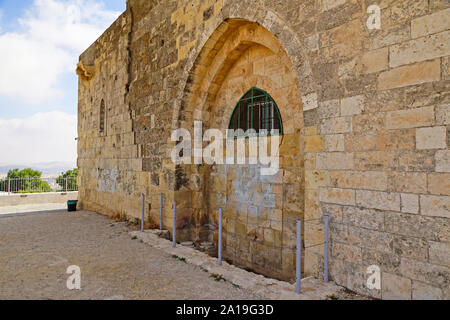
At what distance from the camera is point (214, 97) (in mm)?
5852

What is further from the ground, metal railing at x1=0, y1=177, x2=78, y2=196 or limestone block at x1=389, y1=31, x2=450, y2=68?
limestone block at x1=389, y1=31, x2=450, y2=68

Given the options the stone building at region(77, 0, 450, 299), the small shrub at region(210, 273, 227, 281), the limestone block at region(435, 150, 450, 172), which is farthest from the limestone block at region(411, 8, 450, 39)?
the small shrub at region(210, 273, 227, 281)

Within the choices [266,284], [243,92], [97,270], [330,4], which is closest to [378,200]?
[266,284]

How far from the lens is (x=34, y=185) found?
13852 millimetres

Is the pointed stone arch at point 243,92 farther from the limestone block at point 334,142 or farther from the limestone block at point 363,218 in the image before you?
the limestone block at point 363,218

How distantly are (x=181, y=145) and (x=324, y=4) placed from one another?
3.56 m

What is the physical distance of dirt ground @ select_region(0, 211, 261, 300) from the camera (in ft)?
10.3

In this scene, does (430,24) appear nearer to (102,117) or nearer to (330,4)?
(330,4)

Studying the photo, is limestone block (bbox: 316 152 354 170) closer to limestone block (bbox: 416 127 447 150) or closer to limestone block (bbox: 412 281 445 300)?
limestone block (bbox: 416 127 447 150)

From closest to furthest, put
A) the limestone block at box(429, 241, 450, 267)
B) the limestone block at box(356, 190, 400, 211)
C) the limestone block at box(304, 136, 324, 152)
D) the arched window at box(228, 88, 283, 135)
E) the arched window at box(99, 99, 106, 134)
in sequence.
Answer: the limestone block at box(429, 241, 450, 267) → the limestone block at box(356, 190, 400, 211) → the limestone block at box(304, 136, 324, 152) → the arched window at box(228, 88, 283, 135) → the arched window at box(99, 99, 106, 134)

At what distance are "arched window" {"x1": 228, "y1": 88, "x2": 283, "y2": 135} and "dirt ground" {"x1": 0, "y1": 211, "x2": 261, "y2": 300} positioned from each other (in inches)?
95.9

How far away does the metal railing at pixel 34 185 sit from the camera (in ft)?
41.8

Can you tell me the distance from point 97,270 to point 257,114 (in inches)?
134
